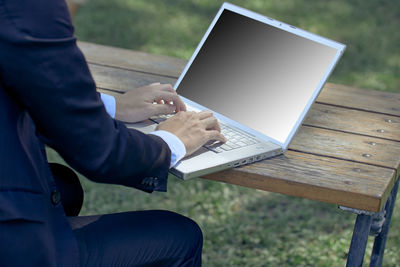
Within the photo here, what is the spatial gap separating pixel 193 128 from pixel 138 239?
30 cm

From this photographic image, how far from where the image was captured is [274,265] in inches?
97.8

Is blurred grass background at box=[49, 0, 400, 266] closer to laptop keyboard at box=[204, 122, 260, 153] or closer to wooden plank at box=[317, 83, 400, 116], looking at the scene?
wooden plank at box=[317, 83, 400, 116]

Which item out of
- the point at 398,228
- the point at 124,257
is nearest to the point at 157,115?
the point at 124,257

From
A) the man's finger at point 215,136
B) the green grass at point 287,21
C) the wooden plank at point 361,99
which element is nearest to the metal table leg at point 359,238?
the man's finger at point 215,136

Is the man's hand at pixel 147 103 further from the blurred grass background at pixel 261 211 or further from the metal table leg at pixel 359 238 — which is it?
the blurred grass background at pixel 261 211

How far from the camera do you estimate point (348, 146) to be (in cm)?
157

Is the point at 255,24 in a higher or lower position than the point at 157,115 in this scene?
higher

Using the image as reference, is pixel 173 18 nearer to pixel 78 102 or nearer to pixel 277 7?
pixel 277 7

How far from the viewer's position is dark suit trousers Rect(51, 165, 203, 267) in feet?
4.64

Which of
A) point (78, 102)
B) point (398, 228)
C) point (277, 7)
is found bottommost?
point (398, 228)

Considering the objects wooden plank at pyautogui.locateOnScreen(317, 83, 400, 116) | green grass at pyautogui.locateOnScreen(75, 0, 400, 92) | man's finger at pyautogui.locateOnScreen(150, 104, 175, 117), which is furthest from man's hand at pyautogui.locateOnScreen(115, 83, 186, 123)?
green grass at pyautogui.locateOnScreen(75, 0, 400, 92)

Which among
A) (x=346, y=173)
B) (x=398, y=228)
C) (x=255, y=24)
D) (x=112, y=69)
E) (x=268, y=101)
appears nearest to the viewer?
(x=346, y=173)

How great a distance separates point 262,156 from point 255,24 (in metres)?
0.46

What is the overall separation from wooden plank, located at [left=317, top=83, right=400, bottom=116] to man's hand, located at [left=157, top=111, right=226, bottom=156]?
0.53m
